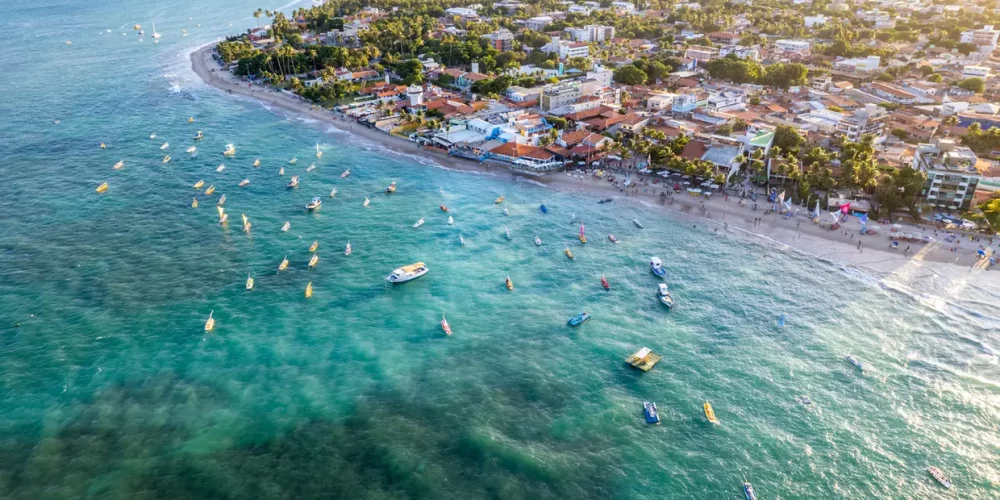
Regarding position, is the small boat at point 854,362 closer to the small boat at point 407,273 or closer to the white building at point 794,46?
the small boat at point 407,273

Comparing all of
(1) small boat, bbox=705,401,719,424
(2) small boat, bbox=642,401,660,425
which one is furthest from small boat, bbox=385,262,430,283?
(1) small boat, bbox=705,401,719,424

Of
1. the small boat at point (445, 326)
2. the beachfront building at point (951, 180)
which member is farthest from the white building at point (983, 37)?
the small boat at point (445, 326)

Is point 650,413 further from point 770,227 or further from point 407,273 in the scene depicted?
point 770,227

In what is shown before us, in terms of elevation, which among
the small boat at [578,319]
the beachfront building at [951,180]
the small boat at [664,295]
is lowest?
the small boat at [578,319]

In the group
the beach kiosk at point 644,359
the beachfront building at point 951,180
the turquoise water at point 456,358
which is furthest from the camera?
the beachfront building at point 951,180

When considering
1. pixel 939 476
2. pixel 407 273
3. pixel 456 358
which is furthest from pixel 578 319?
pixel 939 476

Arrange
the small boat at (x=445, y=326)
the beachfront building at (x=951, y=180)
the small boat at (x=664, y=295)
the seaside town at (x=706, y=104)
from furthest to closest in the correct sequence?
the seaside town at (x=706, y=104), the beachfront building at (x=951, y=180), the small boat at (x=664, y=295), the small boat at (x=445, y=326)

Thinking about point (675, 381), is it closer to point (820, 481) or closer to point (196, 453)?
point (820, 481)
